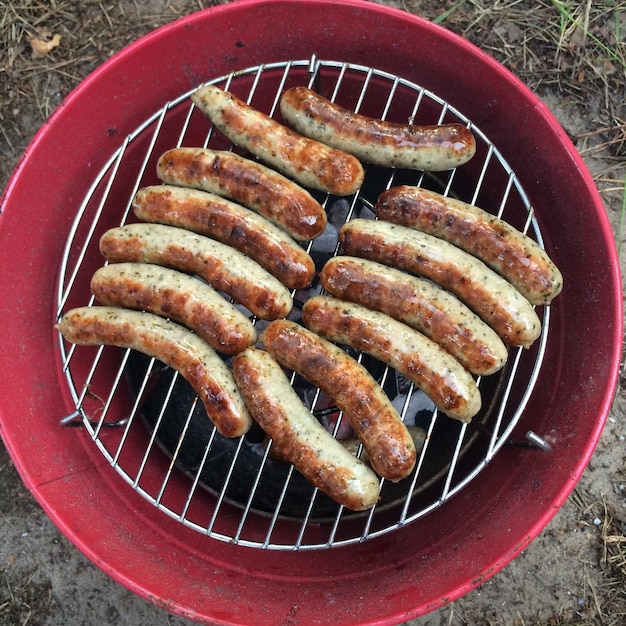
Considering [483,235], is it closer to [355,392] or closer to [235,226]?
[355,392]

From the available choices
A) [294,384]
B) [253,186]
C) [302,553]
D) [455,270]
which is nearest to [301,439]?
[294,384]

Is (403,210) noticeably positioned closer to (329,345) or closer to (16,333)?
(329,345)

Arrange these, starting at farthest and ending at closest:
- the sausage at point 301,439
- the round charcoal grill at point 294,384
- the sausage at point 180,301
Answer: the round charcoal grill at point 294,384 → the sausage at point 180,301 → the sausage at point 301,439

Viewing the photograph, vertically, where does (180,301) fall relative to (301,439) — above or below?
above

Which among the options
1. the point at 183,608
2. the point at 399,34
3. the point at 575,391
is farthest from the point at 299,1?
the point at 183,608

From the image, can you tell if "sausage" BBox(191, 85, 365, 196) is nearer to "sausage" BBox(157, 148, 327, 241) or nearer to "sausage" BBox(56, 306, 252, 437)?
"sausage" BBox(157, 148, 327, 241)

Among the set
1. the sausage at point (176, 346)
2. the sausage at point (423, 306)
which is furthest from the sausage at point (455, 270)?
the sausage at point (176, 346)

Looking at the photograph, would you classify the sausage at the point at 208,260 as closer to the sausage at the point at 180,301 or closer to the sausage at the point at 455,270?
the sausage at the point at 180,301
